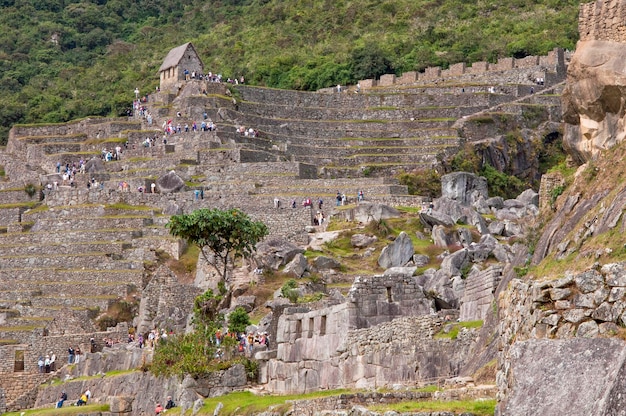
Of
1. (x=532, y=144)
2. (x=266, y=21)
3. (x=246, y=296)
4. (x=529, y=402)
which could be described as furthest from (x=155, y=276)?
(x=266, y=21)

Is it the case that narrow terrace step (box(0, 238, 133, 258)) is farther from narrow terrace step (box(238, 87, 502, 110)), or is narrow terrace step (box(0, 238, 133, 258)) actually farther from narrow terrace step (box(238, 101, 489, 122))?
narrow terrace step (box(238, 87, 502, 110))

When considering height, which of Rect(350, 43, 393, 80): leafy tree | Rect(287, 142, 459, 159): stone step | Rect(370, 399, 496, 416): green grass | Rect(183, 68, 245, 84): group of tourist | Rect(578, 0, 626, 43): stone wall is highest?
Rect(350, 43, 393, 80): leafy tree

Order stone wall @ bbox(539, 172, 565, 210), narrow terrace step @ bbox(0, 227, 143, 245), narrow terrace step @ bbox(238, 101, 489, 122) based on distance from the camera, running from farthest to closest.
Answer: narrow terrace step @ bbox(238, 101, 489, 122) < narrow terrace step @ bbox(0, 227, 143, 245) < stone wall @ bbox(539, 172, 565, 210)

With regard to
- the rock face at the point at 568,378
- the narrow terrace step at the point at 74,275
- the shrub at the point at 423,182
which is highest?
the shrub at the point at 423,182

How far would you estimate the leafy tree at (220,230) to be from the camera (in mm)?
49125

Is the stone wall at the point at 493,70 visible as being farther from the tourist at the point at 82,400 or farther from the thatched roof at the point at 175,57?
the tourist at the point at 82,400

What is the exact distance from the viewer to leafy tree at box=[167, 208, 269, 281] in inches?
1934

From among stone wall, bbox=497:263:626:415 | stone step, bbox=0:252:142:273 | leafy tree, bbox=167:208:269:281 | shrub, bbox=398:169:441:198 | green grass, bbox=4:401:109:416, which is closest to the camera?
stone wall, bbox=497:263:626:415

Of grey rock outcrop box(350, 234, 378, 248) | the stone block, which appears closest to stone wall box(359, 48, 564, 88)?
the stone block

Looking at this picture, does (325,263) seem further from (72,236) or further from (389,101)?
(389,101)

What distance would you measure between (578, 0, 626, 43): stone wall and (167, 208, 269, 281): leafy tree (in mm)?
24016

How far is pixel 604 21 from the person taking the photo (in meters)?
26.1

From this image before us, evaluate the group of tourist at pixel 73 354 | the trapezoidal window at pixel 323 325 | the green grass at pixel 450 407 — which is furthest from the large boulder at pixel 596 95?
the group of tourist at pixel 73 354

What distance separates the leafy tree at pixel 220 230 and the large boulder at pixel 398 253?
434cm
